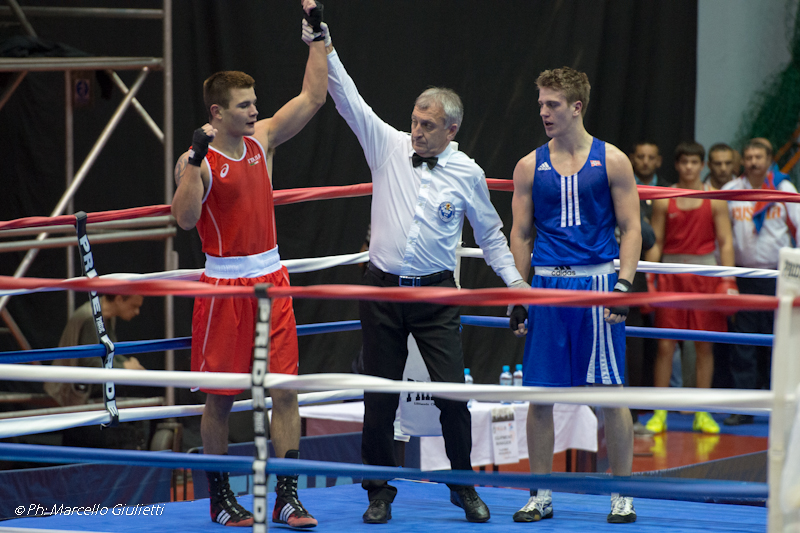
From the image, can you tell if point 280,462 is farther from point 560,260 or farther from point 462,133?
point 462,133

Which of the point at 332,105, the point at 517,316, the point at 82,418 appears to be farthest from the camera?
the point at 332,105

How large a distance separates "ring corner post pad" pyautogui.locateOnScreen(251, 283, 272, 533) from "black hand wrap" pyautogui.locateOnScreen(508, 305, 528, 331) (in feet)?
4.08

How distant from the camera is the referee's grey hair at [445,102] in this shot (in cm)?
306

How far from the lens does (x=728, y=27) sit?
8.84 meters

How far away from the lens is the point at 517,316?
9.98 ft

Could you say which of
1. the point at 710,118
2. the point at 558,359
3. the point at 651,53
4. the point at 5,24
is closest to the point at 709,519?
the point at 558,359

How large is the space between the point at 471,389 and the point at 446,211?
1.26 m

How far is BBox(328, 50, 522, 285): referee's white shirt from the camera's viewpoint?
3.08 meters

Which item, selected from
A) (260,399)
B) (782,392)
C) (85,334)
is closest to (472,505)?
(260,399)

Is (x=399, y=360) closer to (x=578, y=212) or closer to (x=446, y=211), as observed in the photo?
(x=446, y=211)

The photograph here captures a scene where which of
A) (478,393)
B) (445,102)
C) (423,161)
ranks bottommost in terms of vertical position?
(478,393)

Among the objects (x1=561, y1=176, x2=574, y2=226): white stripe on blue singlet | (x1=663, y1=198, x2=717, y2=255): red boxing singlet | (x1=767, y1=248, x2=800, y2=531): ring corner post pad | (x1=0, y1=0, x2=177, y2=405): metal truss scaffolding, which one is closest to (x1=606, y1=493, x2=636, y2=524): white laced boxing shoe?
(x1=561, y1=176, x2=574, y2=226): white stripe on blue singlet

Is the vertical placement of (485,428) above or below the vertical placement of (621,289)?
below

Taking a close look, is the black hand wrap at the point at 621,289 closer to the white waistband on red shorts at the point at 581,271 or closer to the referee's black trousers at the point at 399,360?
the white waistband on red shorts at the point at 581,271
